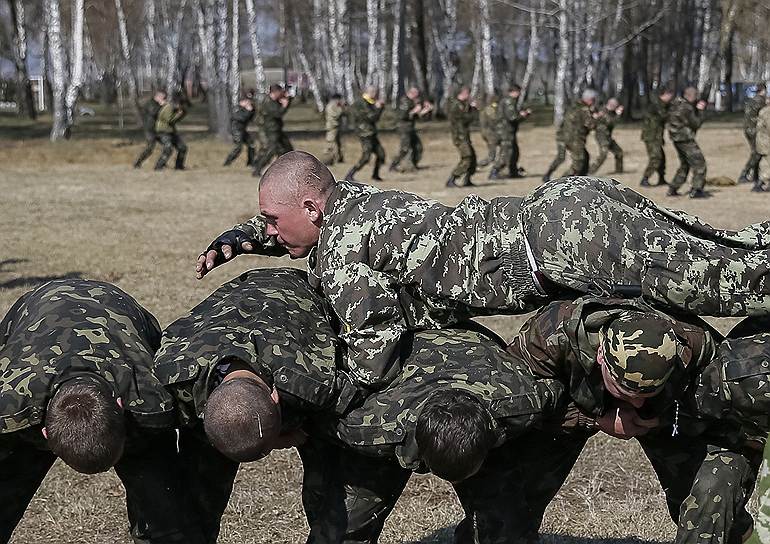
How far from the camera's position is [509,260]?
12.6 feet

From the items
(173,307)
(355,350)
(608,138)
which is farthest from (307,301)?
(608,138)

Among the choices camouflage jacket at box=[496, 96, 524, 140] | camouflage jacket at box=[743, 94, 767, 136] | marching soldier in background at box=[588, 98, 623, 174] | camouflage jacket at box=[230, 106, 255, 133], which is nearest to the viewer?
camouflage jacket at box=[743, 94, 767, 136]

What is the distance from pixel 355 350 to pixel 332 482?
1.83ft

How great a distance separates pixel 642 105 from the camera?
5097cm

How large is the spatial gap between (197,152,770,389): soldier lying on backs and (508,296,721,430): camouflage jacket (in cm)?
19

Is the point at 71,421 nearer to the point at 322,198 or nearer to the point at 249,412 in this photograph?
the point at 249,412

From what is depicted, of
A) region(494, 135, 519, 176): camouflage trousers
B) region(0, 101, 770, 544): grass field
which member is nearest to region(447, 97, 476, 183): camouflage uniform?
region(0, 101, 770, 544): grass field

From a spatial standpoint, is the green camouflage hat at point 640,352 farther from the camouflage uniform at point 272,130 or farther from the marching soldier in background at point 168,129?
the marching soldier in background at point 168,129


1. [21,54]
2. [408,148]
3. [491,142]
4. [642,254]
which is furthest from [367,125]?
[21,54]

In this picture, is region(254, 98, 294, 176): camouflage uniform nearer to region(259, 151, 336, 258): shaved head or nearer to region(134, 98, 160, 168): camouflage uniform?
region(134, 98, 160, 168): camouflage uniform

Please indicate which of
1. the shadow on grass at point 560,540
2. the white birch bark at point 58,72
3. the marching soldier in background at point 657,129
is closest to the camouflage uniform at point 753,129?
the marching soldier in background at point 657,129

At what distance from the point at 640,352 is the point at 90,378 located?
162cm

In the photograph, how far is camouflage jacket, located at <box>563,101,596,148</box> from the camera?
19.1 meters

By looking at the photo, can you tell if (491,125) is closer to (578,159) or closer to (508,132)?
(508,132)
